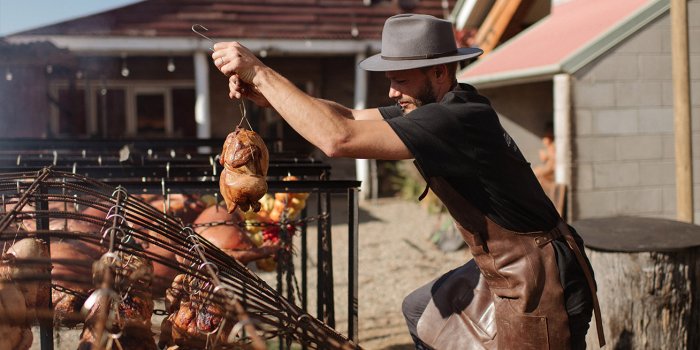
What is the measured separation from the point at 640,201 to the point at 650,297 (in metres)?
3.64

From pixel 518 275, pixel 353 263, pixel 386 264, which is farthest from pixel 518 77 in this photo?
pixel 518 275

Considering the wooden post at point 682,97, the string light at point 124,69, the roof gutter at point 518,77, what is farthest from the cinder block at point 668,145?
the string light at point 124,69

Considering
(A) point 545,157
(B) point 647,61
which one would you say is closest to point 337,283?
(A) point 545,157

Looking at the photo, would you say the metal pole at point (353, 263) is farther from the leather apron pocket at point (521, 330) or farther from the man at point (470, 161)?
the leather apron pocket at point (521, 330)

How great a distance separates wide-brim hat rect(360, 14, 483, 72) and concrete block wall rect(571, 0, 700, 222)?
4677 mm

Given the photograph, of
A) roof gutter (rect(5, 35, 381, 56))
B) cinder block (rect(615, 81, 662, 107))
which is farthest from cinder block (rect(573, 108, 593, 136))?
roof gutter (rect(5, 35, 381, 56))

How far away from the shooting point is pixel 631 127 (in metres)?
7.32

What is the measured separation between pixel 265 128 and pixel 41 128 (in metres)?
5.16

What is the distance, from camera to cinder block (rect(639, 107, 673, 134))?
24.0ft

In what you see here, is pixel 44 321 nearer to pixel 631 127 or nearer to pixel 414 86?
pixel 414 86

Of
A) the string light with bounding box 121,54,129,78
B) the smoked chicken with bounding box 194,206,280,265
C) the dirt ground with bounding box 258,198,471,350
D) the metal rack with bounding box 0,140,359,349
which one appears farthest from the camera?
the string light with bounding box 121,54,129,78

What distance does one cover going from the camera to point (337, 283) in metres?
7.60

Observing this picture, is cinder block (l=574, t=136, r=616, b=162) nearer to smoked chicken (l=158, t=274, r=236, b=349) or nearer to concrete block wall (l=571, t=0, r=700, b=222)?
concrete block wall (l=571, t=0, r=700, b=222)

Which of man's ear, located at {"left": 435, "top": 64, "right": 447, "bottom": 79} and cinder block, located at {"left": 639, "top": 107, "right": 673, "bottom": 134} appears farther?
cinder block, located at {"left": 639, "top": 107, "right": 673, "bottom": 134}
